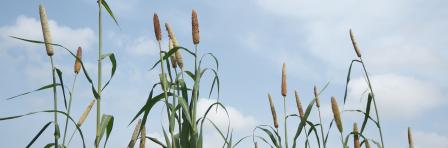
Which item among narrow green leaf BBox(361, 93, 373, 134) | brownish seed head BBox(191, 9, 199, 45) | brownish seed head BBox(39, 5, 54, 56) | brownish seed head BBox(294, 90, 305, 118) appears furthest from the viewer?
brownish seed head BBox(294, 90, 305, 118)

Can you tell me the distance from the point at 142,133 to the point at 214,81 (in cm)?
53

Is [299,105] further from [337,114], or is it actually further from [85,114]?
[85,114]

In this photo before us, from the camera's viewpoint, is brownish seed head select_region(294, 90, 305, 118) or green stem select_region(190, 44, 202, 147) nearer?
green stem select_region(190, 44, 202, 147)

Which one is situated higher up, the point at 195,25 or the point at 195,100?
the point at 195,25

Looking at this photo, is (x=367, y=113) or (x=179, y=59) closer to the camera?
(x=179, y=59)

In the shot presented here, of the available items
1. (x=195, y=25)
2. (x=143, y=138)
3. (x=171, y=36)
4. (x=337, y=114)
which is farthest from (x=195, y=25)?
(x=337, y=114)

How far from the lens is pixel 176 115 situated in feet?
8.64

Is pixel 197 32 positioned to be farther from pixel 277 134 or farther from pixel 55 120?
pixel 277 134

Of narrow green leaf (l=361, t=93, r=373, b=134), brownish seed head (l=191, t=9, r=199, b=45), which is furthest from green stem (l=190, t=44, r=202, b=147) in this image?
narrow green leaf (l=361, t=93, r=373, b=134)

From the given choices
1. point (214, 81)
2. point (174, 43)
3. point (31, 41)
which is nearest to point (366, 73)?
point (214, 81)

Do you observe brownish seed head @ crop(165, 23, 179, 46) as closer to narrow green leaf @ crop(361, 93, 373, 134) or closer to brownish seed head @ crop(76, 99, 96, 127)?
brownish seed head @ crop(76, 99, 96, 127)

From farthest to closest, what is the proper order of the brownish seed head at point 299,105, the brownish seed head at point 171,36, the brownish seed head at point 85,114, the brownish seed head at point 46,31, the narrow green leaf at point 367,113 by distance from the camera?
the brownish seed head at point 299,105 < the narrow green leaf at point 367,113 < the brownish seed head at point 171,36 < the brownish seed head at point 85,114 < the brownish seed head at point 46,31

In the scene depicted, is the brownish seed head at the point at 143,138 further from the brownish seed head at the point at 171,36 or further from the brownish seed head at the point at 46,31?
the brownish seed head at the point at 46,31

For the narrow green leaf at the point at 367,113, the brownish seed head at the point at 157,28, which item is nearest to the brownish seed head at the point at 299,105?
the narrow green leaf at the point at 367,113
